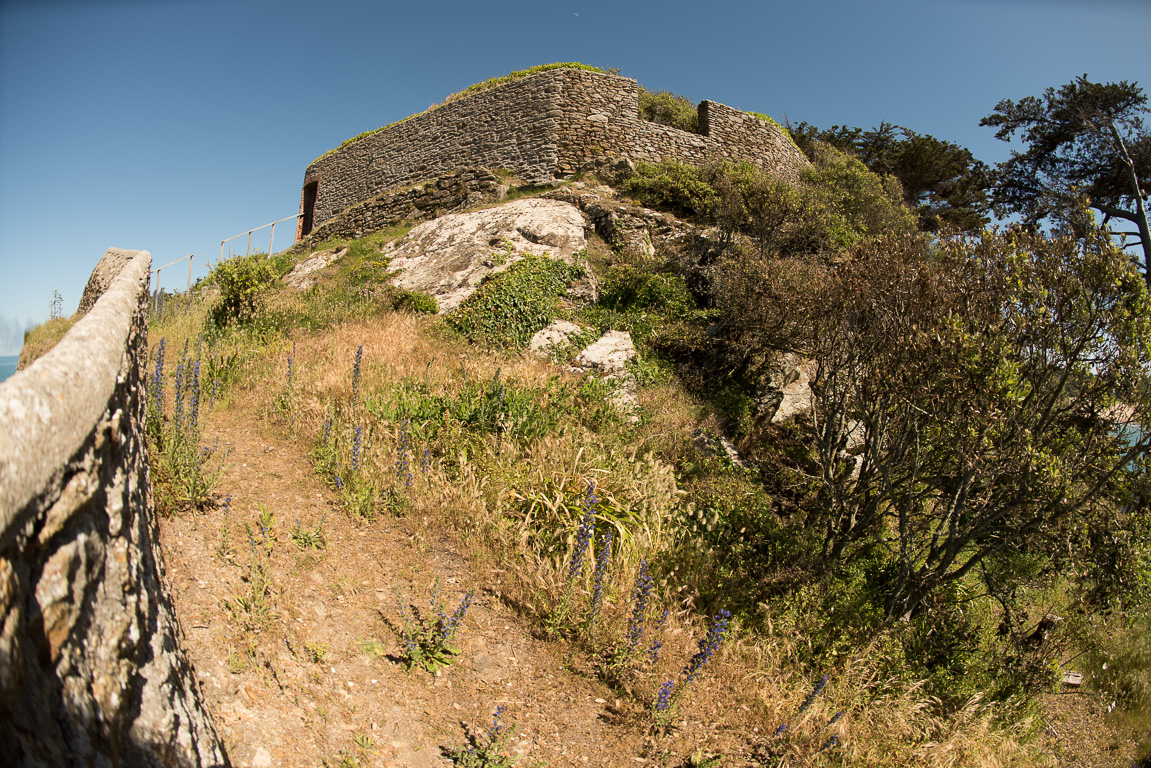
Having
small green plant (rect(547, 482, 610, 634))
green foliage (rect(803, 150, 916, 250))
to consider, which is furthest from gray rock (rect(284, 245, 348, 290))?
green foliage (rect(803, 150, 916, 250))

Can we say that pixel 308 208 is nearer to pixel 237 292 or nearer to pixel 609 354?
pixel 237 292

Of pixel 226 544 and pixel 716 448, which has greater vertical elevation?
pixel 716 448

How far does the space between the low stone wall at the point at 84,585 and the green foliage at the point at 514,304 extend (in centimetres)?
687

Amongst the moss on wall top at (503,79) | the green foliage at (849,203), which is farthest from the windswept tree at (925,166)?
the moss on wall top at (503,79)

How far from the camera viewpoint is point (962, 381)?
13.8 feet

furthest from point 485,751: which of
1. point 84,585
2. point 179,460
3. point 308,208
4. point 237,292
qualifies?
point 308,208

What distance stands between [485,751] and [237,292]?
819 centimetres

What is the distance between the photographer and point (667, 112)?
17.8 metres

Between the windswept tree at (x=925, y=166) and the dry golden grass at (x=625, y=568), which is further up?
the windswept tree at (x=925, y=166)

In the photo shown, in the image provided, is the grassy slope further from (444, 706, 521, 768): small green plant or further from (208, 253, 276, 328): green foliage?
(208, 253, 276, 328): green foliage

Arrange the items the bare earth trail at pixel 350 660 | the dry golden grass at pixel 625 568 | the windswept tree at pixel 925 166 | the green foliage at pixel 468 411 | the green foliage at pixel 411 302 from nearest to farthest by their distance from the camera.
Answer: the bare earth trail at pixel 350 660 < the dry golden grass at pixel 625 568 < the green foliage at pixel 468 411 < the green foliage at pixel 411 302 < the windswept tree at pixel 925 166

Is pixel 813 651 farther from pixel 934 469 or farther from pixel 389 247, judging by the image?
pixel 389 247

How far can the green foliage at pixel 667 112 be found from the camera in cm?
1766

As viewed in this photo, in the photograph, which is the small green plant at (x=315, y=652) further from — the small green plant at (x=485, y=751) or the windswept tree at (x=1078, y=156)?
the windswept tree at (x=1078, y=156)
